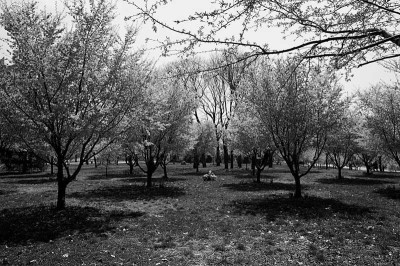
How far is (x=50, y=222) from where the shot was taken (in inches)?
377

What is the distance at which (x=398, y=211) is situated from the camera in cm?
1155

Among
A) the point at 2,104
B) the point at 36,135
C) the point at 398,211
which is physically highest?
the point at 2,104

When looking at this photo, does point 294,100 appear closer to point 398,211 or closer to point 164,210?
point 398,211

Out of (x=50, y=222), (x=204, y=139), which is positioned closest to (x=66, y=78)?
(x=50, y=222)

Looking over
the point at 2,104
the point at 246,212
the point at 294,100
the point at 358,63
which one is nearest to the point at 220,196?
the point at 246,212

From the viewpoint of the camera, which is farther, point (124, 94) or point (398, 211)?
point (398, 211)

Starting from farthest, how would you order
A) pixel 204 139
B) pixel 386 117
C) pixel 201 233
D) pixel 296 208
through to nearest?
pixel 204 139, pixel 386 117, pixel 296 208, pixel 201 233

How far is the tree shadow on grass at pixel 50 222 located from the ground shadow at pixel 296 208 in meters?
5.04

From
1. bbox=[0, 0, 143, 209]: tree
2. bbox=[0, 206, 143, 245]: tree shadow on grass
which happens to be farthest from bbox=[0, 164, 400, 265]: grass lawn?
bbox=[0, 0, 143, 209]: tree

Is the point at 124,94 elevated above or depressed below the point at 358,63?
above

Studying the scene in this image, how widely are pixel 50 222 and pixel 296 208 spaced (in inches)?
394

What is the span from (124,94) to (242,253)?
24.0 feet

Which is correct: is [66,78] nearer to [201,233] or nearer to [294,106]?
[201,233]

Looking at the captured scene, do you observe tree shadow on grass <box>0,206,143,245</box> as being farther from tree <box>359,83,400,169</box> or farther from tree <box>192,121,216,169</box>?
tree <box>192,121,216,169</box>
